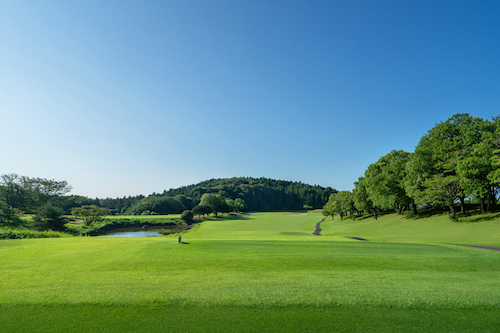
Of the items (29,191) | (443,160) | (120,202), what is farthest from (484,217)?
(120,202)

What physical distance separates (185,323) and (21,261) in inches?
447

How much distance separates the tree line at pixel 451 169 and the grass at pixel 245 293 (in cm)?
2412

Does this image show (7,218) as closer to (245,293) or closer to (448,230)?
(245,293)

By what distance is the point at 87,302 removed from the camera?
6645 millimetres

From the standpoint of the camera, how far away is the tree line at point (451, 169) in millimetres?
30453

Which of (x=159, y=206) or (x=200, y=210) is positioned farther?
(x=159, y=206)

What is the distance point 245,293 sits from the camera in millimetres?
7293

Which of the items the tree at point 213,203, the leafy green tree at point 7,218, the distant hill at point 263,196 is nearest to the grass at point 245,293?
the leafy green tree at point 7,218

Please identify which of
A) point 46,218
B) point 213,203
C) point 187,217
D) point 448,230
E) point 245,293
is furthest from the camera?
point 213,203

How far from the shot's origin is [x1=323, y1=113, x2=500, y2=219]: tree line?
99.9ft

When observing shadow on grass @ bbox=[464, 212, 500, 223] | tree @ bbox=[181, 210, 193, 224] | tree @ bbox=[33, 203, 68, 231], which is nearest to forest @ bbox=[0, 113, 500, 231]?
tree @ bbox=[33, 203, 68, 231]

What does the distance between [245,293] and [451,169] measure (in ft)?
134

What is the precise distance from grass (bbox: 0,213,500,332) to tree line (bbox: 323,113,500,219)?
24115 millimetres

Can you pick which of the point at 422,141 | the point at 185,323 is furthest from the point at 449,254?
the point at 422,141
